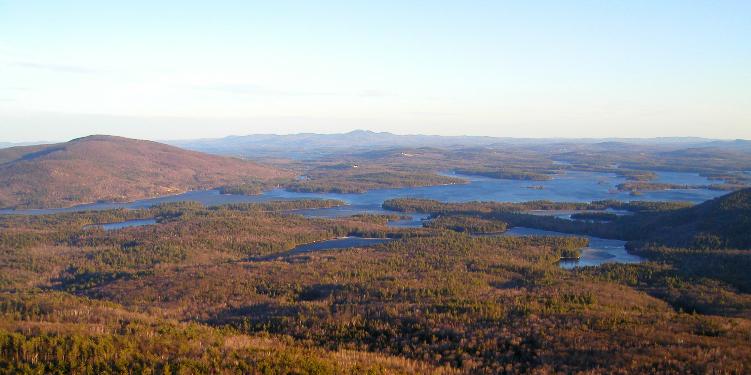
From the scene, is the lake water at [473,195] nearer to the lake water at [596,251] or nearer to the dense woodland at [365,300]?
the dense woodland at [365,300]

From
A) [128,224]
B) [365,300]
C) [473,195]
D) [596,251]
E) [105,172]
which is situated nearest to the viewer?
[365,300]

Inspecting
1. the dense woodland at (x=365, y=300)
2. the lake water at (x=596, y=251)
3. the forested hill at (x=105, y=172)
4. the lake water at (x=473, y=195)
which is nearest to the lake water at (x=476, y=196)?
the lake water at (x=473, y=195)

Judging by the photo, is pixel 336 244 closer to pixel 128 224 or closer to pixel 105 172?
pixel 128 224

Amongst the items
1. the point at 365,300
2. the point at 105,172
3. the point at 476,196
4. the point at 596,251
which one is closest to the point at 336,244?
the point at 596,251

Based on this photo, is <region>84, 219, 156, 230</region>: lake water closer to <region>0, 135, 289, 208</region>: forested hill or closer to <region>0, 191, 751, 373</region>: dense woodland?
<region>0, 191, 751, 373</region>: dense woodland

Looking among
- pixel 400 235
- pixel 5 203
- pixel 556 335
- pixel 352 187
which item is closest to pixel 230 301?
pixel 556 335

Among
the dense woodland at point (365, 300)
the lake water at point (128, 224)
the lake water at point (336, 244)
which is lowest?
the lake water at point (128, 224)
